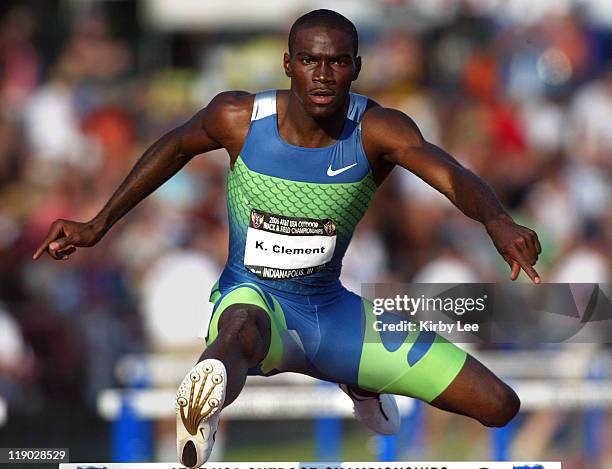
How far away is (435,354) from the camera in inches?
239

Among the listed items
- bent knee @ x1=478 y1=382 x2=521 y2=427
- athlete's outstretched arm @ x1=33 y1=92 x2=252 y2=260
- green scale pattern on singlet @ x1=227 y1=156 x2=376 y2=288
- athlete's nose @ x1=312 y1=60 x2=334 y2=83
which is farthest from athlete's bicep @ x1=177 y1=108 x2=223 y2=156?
bent knee @ x1=478 y1=382 x2=521 y2=427

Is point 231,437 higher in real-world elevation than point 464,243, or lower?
lower

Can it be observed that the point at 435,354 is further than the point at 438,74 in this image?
No

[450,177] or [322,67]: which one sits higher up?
[322,67]

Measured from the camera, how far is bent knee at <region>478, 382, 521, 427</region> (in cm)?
600

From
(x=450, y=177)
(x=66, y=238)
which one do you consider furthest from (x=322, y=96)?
(x=66, y=238)

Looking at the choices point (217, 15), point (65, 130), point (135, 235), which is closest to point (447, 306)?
point (135, 235)

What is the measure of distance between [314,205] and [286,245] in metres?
0.22

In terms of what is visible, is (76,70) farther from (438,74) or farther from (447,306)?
(447,306)

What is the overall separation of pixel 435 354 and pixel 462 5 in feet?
28.1

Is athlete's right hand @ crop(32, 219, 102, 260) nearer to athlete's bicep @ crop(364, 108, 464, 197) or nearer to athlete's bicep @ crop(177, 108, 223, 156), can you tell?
athlete's bicep @ crop(177, 108, 223, 156)

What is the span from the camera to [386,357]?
6070mm

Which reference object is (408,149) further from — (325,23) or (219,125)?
(219,125)

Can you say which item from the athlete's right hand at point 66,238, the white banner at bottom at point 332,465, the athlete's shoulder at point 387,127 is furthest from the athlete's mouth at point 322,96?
the white banner at bottom at point 332,465
